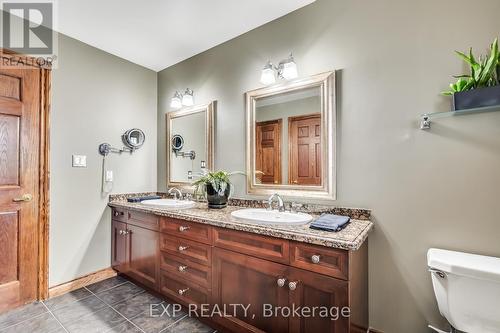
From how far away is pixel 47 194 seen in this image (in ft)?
6.91

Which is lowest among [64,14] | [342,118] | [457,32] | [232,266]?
[232,266]

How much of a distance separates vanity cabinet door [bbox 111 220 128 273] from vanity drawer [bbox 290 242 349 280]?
1.84m

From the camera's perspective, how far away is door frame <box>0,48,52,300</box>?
2078 millimetres

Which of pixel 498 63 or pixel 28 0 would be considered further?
pixel 28 0

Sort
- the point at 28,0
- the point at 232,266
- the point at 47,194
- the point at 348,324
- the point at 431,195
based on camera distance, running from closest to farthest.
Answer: the point at 348,324 → the point at 431,195 → the point at 232,266 → the point at 28,0 → the point at 47,194

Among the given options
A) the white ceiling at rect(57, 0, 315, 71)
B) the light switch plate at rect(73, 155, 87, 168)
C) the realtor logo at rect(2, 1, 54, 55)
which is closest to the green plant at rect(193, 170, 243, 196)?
the light switch plate at rect(73, 155, 87, 168)

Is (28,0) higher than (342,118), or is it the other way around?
(28,0)

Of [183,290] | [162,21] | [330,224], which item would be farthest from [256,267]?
[162,21]

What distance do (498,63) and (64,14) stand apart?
2.92 meters

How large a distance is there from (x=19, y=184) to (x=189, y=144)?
1450mm

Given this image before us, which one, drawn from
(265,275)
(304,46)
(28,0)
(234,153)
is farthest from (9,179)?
(304,46)

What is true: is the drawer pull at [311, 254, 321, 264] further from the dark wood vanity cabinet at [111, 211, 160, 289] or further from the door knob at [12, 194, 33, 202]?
the door knob at [12, 194, 33, 202]

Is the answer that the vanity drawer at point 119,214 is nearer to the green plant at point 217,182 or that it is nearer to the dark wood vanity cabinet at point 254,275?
the dark wood vanity cabinet at point 254,275

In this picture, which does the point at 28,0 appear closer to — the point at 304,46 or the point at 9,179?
the point at 9,179
